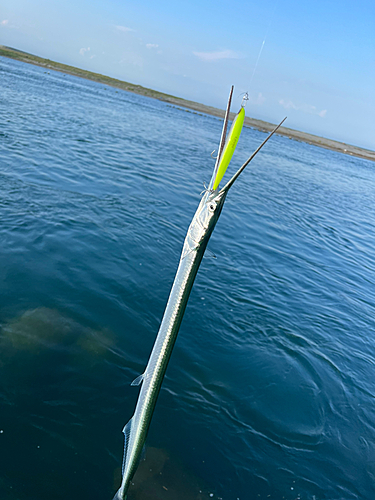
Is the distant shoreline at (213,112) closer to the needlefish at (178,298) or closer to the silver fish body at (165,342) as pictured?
the needlefish at (178,298)

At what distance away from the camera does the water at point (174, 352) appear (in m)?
4.69

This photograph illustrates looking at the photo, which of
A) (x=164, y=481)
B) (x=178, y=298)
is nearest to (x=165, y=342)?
(x=178, y=298)

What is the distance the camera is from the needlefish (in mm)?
2812

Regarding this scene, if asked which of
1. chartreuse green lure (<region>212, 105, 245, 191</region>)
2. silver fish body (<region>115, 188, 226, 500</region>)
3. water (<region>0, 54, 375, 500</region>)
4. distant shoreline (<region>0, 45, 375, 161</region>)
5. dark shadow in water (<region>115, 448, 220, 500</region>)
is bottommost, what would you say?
dark shadow in water (<region>115, 448, 220, 500</region>)

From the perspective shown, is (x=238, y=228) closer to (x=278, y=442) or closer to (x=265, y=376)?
(x=265, y=376)

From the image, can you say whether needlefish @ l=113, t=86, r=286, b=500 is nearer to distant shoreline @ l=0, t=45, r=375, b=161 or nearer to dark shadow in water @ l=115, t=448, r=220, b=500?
dark shadow in water @ l=115, t=448, r=220, b=500

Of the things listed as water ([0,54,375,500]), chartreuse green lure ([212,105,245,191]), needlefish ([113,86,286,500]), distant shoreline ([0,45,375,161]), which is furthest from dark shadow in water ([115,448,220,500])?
distant shoreline ([0,45,375,161])

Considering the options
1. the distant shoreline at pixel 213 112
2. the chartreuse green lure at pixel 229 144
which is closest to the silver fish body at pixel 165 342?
the chartreuse green lure at pixel 229 144

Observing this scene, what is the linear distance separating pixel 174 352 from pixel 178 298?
12.7 feet

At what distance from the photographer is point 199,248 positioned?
293 cm

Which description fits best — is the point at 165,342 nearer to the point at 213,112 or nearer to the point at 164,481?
the point at 164,481

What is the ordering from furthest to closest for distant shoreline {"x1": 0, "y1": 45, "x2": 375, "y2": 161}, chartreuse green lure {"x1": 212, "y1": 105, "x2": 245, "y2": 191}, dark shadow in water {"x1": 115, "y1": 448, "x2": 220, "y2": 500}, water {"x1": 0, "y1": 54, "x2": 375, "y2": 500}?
distant shoreline {"x1": 0, "y1": 45, "x2": 375, "y2": 161} < water {"x1": 0, "y1": 54, "x2": 375, "y2": 500} < dark shadow in water {"x1": 115, "y1": 448, "x2": 220, "y2": 500} < chartreuse green lure {"x1": 212, "y1": 105, "x2": 245, "y2": 191}

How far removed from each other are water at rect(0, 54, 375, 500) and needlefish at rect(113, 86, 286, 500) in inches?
65.7

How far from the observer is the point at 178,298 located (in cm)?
306
